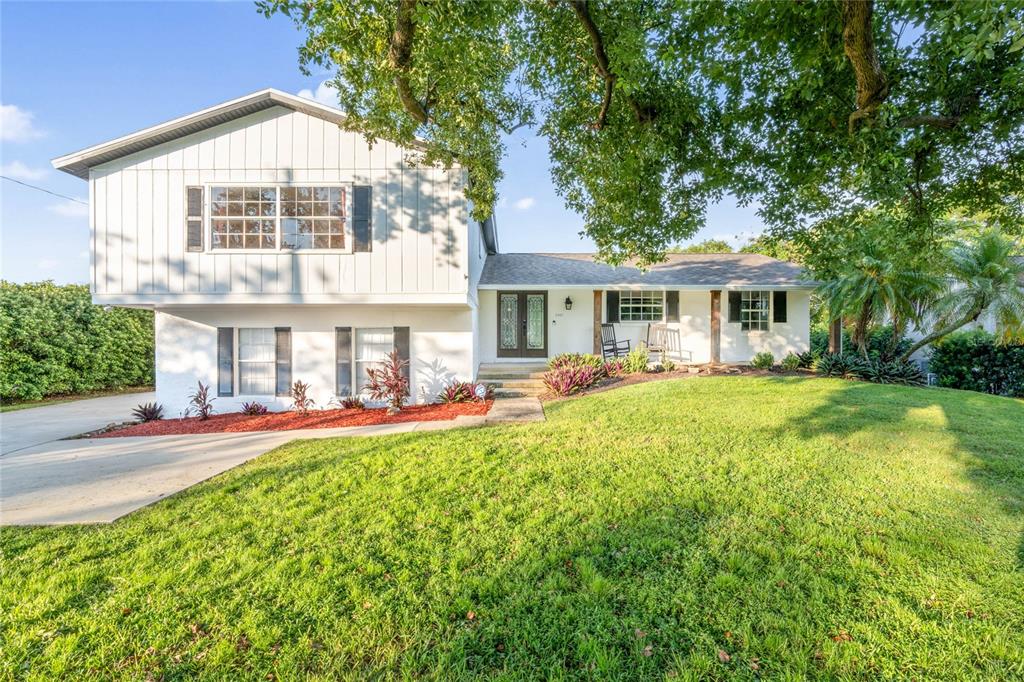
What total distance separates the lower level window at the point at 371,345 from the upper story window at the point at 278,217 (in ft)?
6.90

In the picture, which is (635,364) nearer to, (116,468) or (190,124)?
(116,468)

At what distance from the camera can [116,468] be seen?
5020mm

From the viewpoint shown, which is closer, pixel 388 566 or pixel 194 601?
pixel 194 601

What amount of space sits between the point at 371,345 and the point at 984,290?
15007 mm

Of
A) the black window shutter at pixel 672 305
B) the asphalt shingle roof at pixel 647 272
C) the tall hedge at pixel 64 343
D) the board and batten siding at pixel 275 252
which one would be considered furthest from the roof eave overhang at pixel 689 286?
the tall hedge at pixel 64 343

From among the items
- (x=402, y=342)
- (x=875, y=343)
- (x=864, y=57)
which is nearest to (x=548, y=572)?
(x=864, y=57)

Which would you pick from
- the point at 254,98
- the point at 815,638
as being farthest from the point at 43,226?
the point at 815,638

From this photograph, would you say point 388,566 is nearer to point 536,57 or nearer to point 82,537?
point 82,537

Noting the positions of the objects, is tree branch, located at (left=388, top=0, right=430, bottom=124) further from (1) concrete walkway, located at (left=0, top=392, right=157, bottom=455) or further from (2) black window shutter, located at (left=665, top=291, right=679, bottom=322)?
(2) black window shutter, located at (left=665, top=291, right=679, bottom=322)

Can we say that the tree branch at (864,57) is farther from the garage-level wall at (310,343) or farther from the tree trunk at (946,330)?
the tree trunk at (946,330)

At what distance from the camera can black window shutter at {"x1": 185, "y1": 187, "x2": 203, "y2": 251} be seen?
8188 millimetres

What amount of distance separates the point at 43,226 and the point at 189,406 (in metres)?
7.10

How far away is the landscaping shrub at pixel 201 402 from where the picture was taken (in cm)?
895

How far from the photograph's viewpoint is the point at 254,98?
789 centimetres
